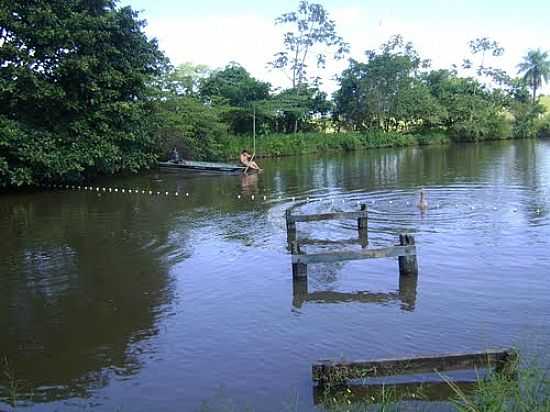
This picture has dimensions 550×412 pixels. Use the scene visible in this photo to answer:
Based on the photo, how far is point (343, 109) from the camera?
61.8 meters

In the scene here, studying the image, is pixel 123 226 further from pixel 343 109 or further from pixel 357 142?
pixel 343 109

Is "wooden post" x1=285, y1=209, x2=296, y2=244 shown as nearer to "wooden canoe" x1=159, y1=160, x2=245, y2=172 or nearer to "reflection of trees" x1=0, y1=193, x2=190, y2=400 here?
"reflection of trees" x1=0, y1=193, x2=190, y2=400

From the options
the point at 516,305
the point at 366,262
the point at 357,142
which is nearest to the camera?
the point at 516,305

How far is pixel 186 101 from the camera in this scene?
38.8 metres

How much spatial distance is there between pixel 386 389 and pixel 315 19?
183 feet

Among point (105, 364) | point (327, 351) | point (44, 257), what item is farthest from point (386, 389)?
point (44, 257)

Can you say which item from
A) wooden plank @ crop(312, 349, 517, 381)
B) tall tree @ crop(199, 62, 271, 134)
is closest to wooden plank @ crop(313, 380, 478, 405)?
wooden plank @ crop(312, 349, 517, 381)

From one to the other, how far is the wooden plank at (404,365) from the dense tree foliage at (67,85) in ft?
64.5

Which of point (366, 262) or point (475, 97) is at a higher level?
point (475, 97)

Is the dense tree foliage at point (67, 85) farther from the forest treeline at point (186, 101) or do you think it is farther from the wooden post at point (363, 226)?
the wooden post at point (363, 226)

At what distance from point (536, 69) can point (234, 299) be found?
80.4 meters

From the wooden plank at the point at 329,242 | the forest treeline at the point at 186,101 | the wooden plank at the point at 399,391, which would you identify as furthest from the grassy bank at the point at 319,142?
the wooden plank at the point at 399,391

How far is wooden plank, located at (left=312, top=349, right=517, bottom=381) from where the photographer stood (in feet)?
20.9

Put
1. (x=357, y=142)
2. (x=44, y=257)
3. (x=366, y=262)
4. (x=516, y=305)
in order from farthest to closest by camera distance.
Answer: (x=357, y=142) < (x=44, y=257) < (x=366, y=262) < (x=516, y=305)
